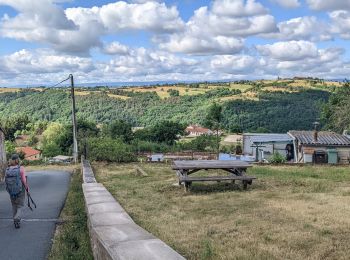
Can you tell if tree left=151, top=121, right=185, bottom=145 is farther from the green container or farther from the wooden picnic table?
the wooden picnic table

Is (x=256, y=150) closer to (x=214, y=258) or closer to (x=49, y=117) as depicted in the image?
(x=214, y=258)

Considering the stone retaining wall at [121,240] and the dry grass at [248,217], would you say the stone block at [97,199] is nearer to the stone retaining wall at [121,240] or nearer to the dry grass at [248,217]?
the dry grass at [248,217]

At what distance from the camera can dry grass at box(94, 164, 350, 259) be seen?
5.57 m

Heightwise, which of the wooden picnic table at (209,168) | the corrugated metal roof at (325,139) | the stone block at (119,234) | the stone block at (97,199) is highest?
the stone block at (119,234)

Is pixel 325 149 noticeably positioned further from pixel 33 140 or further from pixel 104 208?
pixel 33 140

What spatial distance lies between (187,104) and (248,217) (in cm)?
13499

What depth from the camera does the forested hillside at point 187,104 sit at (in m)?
106

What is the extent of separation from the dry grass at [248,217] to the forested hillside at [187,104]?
82292 mm

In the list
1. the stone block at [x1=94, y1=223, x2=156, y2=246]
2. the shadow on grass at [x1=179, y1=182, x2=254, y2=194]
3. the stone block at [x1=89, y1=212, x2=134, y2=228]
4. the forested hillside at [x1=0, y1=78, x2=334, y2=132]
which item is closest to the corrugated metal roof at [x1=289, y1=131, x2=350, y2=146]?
the shadow on grass at [x1=179, y1=182, x2=254, y2=194]

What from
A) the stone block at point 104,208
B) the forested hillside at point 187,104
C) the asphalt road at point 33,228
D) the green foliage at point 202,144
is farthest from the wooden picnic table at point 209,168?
the forested hillside at point 187,104

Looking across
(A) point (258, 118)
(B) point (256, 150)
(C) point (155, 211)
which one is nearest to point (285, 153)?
(B) point (256, 150)

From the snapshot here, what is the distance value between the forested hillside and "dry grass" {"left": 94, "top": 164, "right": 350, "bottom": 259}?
82.3 metres

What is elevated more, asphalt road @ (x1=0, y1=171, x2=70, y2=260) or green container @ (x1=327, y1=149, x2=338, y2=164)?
asphalt road @ (x1=0, y1=171, x2=70, y2=260)

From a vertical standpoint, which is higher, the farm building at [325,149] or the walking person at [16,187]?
the walking person at [16,187]
